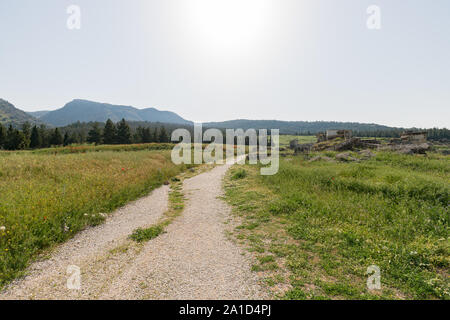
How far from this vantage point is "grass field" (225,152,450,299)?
15.1 feet

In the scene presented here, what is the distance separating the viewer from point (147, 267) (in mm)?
5484

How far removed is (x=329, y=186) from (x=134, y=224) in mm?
11750

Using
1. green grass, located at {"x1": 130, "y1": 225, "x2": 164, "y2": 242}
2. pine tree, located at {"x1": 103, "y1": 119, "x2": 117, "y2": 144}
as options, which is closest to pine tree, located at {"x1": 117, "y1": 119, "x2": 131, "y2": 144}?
pine tree, located at {"x1": 103, "y1": 119, "x2": 117, "y2": 144}

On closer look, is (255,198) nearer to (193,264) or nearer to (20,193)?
(193,264)

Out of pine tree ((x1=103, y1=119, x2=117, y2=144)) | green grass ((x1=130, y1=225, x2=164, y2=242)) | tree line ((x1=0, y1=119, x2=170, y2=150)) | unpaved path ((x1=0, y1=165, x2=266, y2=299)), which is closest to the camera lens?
unpaved path ((x1=0, y1=165, x2=266, y2=299))

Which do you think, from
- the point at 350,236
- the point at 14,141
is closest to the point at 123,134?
the point at 14,141

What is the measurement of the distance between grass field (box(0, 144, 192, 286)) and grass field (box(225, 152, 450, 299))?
6577 millimetres

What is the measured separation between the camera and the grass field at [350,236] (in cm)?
460

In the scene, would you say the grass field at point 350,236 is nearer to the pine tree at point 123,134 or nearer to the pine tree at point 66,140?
the pine tree at point 123,134

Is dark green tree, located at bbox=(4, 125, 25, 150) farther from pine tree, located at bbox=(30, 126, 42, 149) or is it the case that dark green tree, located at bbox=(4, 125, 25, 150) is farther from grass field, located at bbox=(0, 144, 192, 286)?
grass field, located at bbox=(0, 144, 192, 286)

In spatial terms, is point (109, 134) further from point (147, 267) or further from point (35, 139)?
point (147, 267)

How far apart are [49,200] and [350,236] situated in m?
12.5

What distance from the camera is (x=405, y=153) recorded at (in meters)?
22.4

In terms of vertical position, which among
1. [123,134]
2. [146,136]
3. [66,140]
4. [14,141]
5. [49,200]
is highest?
[123,134]
